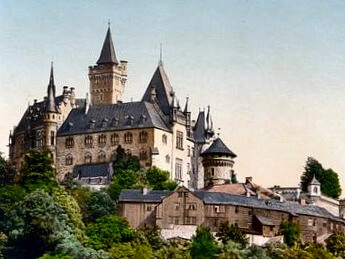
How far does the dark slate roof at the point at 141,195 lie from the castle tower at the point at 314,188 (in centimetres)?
1366

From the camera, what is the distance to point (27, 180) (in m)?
71.9

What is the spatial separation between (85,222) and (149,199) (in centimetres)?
396

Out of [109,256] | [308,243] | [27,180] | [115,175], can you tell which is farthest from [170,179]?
[109,256]

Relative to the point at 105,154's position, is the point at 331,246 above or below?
below

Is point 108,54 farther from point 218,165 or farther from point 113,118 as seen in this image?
point 218,165

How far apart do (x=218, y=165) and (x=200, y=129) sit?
1188cm

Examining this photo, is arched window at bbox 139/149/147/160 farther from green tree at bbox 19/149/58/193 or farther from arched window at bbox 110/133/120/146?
green tree at bbox 19/149/58/193

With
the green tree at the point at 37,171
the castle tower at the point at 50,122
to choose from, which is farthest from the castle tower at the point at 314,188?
the castle tower at the point at 50,122

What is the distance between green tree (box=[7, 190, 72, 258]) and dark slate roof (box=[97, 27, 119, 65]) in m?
27.0

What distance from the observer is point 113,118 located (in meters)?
82.4

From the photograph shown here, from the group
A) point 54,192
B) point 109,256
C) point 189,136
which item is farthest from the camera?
point 189,136

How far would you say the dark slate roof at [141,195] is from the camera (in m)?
66.0

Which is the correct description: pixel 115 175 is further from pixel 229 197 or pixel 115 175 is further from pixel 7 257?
pixel 7 257

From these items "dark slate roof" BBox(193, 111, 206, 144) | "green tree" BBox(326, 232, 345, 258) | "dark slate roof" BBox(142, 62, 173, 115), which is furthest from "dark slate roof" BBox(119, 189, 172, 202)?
"dark slate roof" BBox(193, 111, 206, 144)
